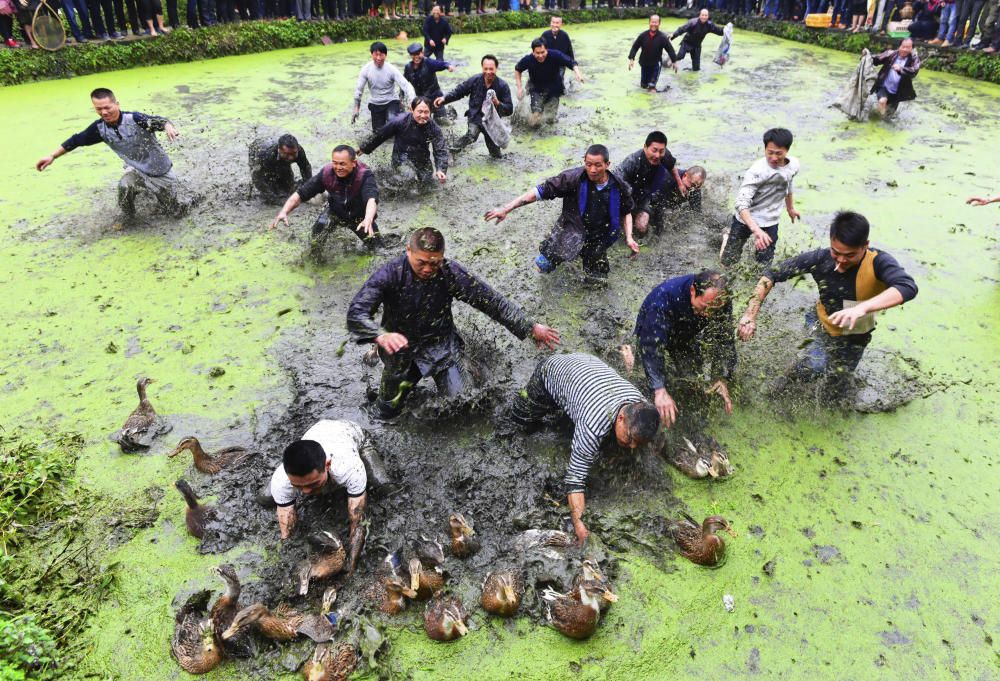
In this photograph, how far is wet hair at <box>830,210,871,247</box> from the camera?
13.4 ft

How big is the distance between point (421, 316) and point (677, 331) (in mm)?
1856

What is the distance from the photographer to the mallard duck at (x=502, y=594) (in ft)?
11.3

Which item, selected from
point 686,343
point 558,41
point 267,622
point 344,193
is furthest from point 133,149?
point 558,41

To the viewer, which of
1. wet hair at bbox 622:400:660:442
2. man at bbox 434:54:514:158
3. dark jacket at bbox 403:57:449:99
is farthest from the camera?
dark jacket at bbox 403:57:449:99

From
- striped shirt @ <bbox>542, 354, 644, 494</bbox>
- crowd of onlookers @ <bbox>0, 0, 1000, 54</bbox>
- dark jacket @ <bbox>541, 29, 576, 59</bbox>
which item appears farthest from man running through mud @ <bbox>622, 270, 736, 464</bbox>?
crowd of onlookers @ <bbox>0, 0, 1000, 54</bbox>

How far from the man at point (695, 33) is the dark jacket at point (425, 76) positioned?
6.17 m

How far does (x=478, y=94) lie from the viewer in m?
9.23

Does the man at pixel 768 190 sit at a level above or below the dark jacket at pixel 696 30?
below

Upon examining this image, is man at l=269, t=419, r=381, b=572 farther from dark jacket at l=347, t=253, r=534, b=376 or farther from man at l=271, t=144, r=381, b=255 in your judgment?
man at l=271, t=144, r=381, b=255

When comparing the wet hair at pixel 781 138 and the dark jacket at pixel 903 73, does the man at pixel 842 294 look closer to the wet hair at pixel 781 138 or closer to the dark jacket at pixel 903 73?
the wet hair at pixel 781 138

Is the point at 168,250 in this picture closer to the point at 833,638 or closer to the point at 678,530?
the point at 678,530

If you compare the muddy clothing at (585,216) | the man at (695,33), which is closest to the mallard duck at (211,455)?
the muddy clothing at (585,216)

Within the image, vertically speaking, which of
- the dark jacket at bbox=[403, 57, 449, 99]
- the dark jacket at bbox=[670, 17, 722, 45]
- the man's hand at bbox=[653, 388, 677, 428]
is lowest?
the man's hand at bbox=[653, 388, 677, 428]

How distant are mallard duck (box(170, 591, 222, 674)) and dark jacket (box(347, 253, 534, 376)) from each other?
1819 millimetres
